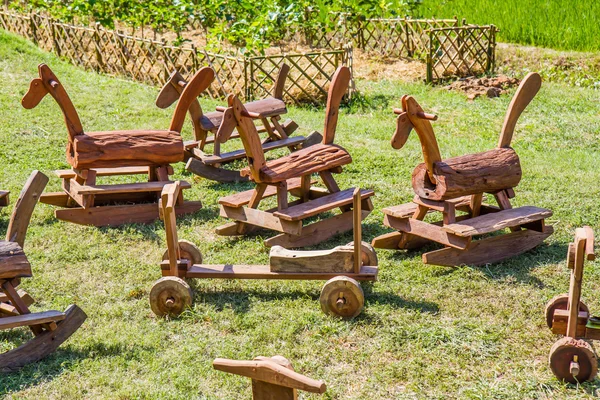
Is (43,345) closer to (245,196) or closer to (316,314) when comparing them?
(316,314)

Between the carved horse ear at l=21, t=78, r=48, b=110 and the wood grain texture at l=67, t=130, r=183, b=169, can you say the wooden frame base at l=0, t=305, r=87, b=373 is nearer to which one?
the wood grain texture at l=67, t=130, r=183, b=169

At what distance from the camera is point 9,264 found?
15.6 feet

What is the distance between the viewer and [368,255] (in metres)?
5.71

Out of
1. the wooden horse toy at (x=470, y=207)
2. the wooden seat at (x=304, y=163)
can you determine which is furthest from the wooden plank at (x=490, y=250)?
the wooden seat at (x=304, y=163)

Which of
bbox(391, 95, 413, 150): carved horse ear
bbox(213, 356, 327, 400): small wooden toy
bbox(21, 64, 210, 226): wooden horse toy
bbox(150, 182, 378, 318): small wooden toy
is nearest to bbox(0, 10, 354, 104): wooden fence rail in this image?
bbox(21, 64, 210, 226): wooden horse toy

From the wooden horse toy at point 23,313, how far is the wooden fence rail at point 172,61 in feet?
21.6

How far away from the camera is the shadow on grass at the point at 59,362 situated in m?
4.59

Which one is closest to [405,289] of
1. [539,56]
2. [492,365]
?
[492,365]

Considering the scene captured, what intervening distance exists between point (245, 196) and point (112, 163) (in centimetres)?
135

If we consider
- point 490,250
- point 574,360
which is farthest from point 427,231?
point 574,360

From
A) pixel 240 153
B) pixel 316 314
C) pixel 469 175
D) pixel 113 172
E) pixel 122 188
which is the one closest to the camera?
pixel 316 314

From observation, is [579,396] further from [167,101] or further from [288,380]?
[167,101]

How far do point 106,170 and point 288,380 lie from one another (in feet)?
18.4

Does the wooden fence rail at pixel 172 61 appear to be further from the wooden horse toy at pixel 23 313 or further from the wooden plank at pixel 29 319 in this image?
the wooden plank at pixel 29 319
